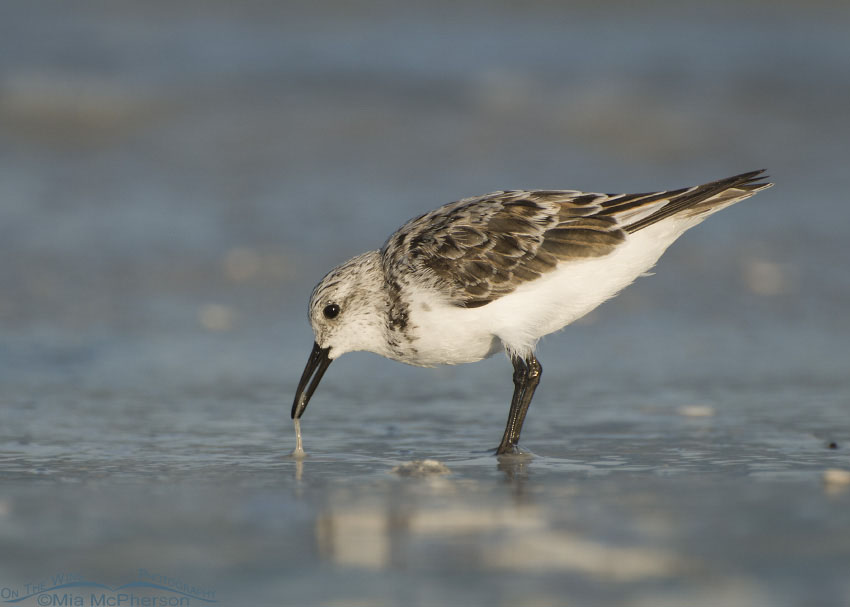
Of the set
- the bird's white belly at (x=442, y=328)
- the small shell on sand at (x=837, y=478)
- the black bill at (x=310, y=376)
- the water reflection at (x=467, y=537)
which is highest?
the bird's white belly at (x=442, y=328)

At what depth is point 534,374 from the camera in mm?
6152

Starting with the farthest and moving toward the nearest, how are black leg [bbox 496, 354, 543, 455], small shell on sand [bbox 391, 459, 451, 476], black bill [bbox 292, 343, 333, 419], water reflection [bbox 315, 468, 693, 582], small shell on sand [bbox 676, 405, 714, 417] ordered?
1. small shell on sand [bbox 676, 405, 714, 417]
2. black bill [bbox 292, 343, 333, 419]
3. black leg [bbox 496, 354, 543, 455]
4. small shell on sand [bbox 391, 459, 451, 476]
5. water reflection [bbox 315, 468, 693, 582]

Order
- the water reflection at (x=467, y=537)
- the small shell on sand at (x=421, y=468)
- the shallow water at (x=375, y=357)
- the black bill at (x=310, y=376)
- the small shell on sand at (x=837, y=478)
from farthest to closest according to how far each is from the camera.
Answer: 1. the black bill at (x=310, y=376)
2. the small shell on sand at (x=421, y=468)
3. the small shell on sand at (x=837, y=478)
4. the shallow water at (x=375, y=357)
5. the water reflection at (x=467, y=537)

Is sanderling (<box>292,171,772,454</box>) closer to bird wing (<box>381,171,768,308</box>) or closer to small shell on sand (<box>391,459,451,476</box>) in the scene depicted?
bird wing (<box>381,171,768,308</box>)

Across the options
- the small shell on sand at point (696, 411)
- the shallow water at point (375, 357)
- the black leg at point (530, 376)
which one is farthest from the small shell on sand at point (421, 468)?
the small shell on sand at point (696, 411)

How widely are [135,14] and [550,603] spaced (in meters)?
14.3

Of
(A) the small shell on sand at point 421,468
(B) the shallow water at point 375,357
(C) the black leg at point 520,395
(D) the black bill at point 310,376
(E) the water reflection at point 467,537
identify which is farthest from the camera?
(D) the black bill at point 310,376

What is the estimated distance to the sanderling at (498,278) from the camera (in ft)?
19.4

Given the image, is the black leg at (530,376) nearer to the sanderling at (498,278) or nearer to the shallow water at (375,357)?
the sanderling at (498,278)

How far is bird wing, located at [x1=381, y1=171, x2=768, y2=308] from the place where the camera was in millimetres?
5930

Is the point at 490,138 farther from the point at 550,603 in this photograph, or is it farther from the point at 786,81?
the point at 550,603

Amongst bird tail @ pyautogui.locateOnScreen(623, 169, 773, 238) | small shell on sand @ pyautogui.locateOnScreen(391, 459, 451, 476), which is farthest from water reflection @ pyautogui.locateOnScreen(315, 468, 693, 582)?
bird tail @ pyautogui.locateOnScreen(623, 169, 773, 238)

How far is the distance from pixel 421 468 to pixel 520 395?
0.96m

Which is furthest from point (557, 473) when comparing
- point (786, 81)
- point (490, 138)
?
point (786, 81)
